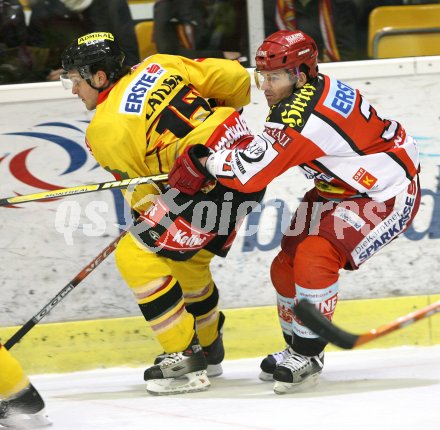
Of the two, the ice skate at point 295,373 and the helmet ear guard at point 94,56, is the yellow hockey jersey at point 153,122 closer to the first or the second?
the helmet ear guard at point 94,56

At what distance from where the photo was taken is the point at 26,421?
2912 millimetres

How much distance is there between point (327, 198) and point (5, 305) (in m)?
1.41

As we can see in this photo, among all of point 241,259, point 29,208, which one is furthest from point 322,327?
point 29,208

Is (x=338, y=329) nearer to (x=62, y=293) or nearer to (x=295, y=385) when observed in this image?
(x=295, y=385)

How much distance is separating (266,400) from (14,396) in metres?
0.82

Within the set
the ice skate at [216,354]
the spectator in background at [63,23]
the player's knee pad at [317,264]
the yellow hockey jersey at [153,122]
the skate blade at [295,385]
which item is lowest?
the ice skate at [216,354]

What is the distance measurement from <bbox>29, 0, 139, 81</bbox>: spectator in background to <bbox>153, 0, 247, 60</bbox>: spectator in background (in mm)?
158

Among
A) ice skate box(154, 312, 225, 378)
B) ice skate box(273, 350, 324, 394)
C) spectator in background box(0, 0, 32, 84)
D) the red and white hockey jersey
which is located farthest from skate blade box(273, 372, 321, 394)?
spectator in background box(0, 0, 32, 84)

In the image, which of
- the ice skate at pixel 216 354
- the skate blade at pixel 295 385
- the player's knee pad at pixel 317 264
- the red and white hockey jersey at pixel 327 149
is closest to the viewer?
the red and white hockey jersey at pixel 327 149

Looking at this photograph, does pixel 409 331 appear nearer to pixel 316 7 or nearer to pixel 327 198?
pixel 327 198

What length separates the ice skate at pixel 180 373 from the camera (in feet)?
10.9

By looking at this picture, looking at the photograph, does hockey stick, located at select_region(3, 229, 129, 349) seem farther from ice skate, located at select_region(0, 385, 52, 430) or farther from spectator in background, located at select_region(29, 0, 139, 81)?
spectator in background, located at select_region(29, 0, 139, 81)

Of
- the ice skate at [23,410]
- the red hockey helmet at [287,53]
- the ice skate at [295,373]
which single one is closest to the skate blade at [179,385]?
the ice skate at [295,373]

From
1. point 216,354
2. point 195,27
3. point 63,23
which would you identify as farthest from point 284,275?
point 63,23
